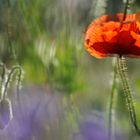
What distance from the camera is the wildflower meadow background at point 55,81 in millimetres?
1116

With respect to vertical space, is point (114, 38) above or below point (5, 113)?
above

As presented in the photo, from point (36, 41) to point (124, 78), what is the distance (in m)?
0.45

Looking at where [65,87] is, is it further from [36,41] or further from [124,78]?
[124,78]

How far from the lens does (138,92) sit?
142 cm

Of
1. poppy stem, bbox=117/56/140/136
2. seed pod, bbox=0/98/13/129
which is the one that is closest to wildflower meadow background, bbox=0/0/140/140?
seed pod, bbox=0/98/13/129

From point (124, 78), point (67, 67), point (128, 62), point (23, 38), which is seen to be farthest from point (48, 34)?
point (124, 78)

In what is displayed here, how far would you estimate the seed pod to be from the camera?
1.04 metres

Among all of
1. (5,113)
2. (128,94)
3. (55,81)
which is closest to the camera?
(128,94)

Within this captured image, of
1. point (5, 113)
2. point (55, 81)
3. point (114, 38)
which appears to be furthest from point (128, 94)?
point (55, 81)

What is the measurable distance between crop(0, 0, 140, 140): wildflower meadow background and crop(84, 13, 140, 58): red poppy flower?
0.15m

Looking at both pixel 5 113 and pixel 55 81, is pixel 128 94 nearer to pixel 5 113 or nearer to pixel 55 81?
pixel 5 113

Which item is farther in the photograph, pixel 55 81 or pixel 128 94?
pixel 55 81

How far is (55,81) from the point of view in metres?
1.32

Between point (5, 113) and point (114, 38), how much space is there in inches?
10.4
